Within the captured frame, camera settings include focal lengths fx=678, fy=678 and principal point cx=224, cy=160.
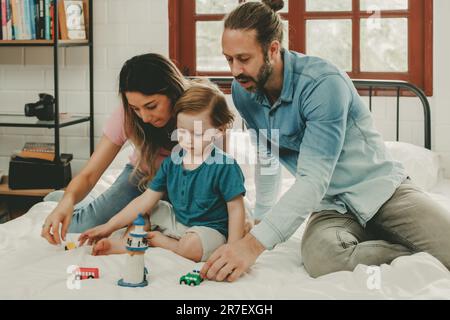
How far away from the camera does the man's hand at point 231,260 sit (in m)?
1.48

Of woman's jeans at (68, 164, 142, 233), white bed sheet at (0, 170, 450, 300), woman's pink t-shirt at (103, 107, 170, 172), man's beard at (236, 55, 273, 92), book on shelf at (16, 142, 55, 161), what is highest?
man's beard at (236, 55, 273, 92)

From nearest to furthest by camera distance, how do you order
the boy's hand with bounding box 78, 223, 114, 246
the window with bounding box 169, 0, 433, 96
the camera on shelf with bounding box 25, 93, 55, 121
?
the boy's hand with bounding box 78, 223, 114, 246 → the window with bounding box 169, 0, 433, 96 → the camera on shelf with bounding box 25, 93, 55, 121

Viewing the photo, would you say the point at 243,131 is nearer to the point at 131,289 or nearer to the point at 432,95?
the point at 432,95

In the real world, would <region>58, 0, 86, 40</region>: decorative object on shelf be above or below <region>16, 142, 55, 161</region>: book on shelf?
above

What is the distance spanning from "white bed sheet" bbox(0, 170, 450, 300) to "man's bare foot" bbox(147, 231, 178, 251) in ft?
0.11

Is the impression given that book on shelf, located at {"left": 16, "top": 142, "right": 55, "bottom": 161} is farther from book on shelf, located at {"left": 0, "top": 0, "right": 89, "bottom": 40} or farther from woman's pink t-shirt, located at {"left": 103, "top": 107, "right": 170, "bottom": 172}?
woman's pink t-shirt, located at {"left": 103, "top": 107, "right": 170, "bottom": 172}

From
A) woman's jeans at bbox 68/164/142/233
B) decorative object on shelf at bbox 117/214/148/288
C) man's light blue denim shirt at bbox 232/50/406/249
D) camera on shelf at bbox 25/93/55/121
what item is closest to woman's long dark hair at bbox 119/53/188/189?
woman's jeans at bbox 68/164/142/233

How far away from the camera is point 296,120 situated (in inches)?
70.6

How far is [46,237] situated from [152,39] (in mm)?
1871

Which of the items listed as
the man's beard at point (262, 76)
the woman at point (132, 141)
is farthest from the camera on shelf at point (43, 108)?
the man's beard at point (262, 76)

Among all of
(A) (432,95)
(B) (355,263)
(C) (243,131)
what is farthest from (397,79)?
(B) (355,263)

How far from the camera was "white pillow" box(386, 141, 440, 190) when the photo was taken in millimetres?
2725

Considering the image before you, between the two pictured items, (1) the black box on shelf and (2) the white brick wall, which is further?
(2) the white brick wall

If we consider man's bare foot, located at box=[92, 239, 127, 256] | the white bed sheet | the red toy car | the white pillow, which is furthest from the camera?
the white pillow
